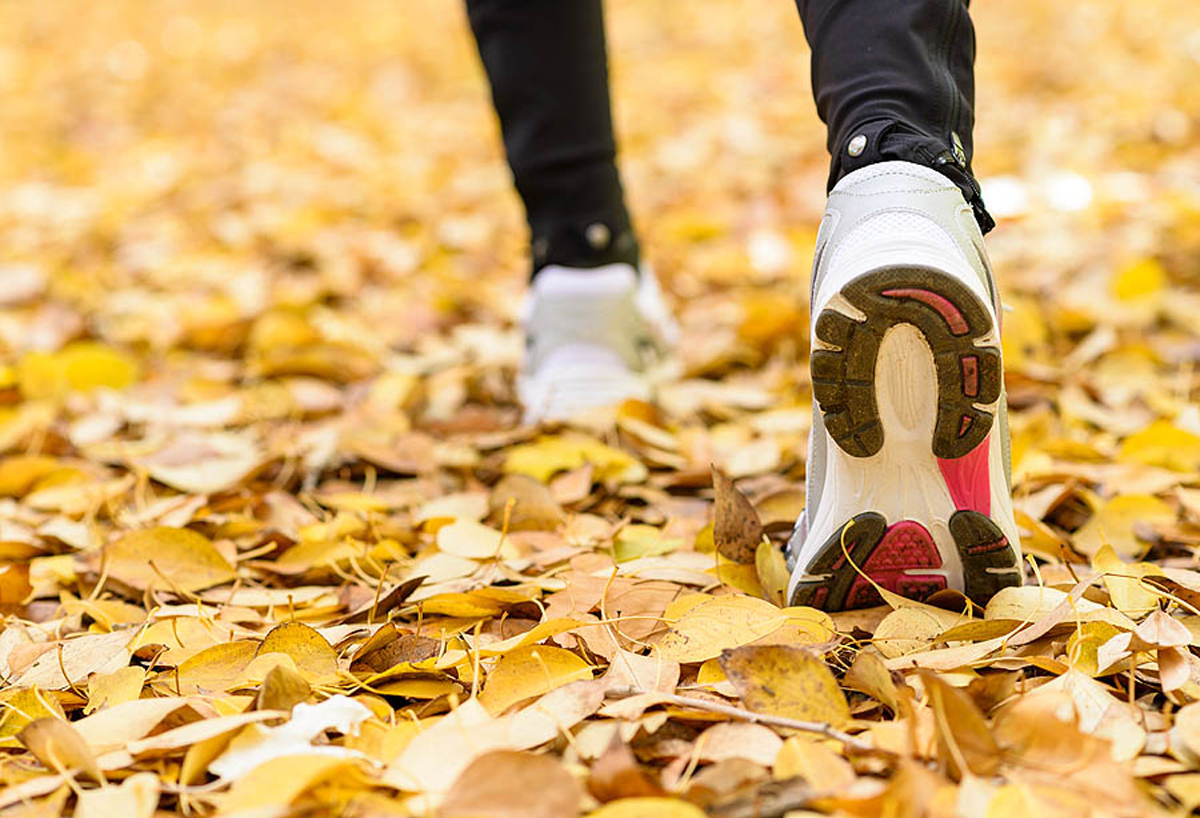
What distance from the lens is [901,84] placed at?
790mm

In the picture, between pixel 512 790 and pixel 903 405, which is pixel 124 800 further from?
pixel 903 405

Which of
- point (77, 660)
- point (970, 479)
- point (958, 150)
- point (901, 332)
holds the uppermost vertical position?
point (958, 150)

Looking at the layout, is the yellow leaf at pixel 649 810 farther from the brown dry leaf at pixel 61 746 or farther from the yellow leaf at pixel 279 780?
the brown dry leaf at pixel 61 746

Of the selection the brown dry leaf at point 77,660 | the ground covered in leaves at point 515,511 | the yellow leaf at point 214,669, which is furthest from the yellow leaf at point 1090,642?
the brown dry leaf at point 77,660

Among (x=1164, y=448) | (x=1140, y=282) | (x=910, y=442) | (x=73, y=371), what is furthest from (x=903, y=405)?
(x=73, y=371)

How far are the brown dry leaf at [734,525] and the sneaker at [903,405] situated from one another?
75 millimetres

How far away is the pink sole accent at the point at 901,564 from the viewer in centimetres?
81

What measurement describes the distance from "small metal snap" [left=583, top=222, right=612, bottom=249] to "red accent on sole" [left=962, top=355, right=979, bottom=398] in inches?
27.1

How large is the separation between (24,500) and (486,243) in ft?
3.84

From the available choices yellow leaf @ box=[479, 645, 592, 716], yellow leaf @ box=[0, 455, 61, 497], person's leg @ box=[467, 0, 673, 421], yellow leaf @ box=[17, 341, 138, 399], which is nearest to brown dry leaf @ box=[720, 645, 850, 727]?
yellow leaf @ box=[479, 645, 592, 716]

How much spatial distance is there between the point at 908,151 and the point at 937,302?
0.12 m

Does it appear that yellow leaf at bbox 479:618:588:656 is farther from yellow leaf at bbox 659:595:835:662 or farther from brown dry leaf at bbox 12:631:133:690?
brown dry leaf at bbox 12:631:133:690

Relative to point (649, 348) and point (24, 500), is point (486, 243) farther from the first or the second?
point (24, 500)

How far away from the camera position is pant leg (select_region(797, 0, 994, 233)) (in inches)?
30.7
